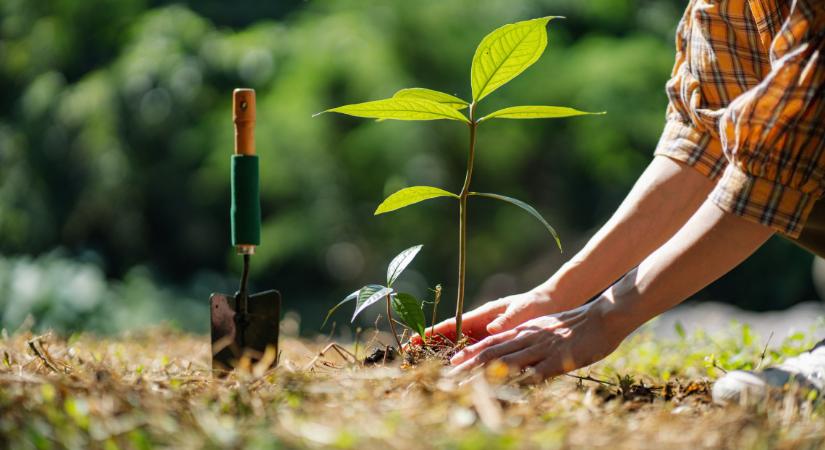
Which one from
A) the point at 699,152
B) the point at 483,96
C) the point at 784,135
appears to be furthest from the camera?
the point at 699,152

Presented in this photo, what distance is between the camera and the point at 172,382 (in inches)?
49.2

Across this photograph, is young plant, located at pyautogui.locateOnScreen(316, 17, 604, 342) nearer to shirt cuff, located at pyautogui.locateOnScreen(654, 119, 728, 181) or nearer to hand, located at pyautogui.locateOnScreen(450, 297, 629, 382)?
hand, located at pyautogui.locateOnScreen(450, 297, 629, 382)

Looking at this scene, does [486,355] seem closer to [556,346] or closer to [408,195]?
[556,346]

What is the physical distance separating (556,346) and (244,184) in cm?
59

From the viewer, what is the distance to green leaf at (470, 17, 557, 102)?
4.44 ft

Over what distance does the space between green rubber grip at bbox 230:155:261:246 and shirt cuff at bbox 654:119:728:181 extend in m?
0.84

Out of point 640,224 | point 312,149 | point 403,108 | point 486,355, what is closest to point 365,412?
point 486,355

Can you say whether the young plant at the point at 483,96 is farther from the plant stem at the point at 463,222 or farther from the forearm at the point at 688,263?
the forearm at the point at 688,263

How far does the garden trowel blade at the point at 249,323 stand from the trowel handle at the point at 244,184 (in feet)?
0.31

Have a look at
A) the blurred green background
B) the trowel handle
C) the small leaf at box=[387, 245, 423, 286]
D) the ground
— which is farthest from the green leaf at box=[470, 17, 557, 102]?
the blurred green background

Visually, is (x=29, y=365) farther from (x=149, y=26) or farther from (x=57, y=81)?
(x=57, y=81)

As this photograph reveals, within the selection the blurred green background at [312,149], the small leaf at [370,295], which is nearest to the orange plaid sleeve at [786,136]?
the small leaf at [370,295]

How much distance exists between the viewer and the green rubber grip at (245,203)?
140 centimetres

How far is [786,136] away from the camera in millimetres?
1227
